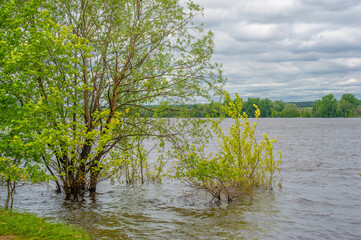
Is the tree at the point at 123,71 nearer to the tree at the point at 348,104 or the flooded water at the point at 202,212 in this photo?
the flooded water at the point at 202,212

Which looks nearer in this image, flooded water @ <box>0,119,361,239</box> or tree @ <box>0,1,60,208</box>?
tree @ <box>0,1,60,208</box>

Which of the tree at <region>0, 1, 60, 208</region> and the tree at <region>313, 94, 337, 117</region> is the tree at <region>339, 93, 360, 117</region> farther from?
the tree at <region>0, 1, 60, 208</region>

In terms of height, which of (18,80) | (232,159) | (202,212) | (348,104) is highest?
(348,104)

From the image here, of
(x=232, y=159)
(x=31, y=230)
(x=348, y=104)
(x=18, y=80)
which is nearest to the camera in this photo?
(x=31, y=230)

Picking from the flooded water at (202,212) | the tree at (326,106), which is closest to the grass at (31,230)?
the flooded water at (202,212)

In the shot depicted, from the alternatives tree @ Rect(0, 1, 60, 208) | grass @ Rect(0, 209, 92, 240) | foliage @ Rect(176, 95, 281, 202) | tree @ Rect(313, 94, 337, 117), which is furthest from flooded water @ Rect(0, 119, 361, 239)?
tree @ Rect(313, 94, 337, 117)

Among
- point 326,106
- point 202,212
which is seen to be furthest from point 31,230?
point 326,106

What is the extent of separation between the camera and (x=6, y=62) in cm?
846

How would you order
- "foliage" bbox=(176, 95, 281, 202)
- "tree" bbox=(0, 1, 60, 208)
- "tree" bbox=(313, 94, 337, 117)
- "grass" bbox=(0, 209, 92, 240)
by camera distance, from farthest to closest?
"tree" bbox=(313, 94, 337, 117), "foliage" bbox=(176, 95, 281, 202), "tree" bbox=(0, 1, 60, 208), "grass" bbox=(0, 209, 92, 240)

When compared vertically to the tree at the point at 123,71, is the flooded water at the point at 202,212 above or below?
below

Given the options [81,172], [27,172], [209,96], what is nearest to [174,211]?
[81,172]

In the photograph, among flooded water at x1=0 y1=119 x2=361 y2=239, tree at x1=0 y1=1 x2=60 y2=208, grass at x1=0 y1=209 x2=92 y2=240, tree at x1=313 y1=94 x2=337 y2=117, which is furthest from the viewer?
tree at x1=313 y1=94 x2=337 y2=117

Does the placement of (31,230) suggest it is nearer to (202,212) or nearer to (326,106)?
(202,212)

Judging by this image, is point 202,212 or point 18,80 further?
point 202,212
